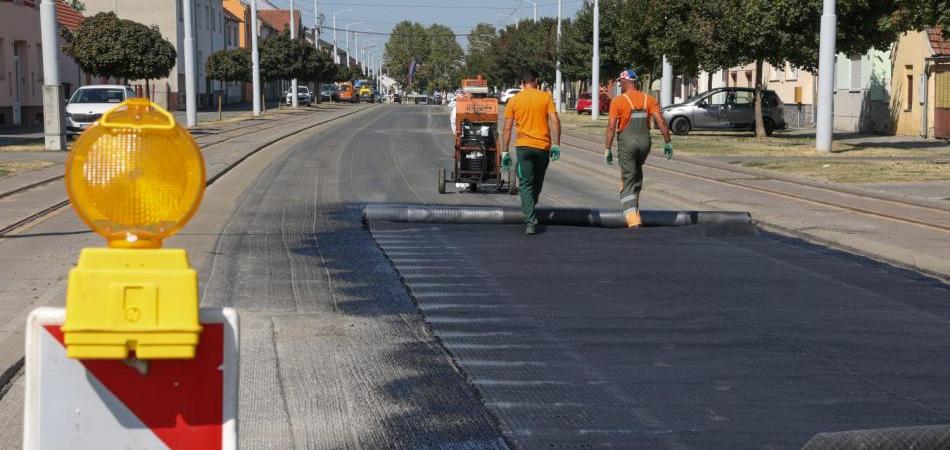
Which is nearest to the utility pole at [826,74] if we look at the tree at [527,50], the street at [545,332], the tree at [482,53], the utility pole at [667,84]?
the street at [545,332]

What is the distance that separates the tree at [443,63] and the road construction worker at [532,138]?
168 metres

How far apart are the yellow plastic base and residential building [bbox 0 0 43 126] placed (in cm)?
4416

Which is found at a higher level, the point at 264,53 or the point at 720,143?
the point at 264,53

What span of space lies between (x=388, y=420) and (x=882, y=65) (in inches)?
1540

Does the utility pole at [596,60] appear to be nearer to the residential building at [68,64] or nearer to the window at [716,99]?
the window at [716,99]

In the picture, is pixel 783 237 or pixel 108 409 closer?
pixel 108 409

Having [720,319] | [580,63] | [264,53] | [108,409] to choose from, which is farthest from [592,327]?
[264,53]

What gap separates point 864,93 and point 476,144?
29260mm

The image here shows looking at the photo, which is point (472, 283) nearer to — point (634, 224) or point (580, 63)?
point (634, 224)

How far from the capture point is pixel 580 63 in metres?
66.0

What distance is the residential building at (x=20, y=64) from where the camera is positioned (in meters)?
43.6

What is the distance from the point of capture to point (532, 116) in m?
12.5

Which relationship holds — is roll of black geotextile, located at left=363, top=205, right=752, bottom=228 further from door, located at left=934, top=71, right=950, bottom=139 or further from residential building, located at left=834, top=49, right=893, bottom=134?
residential building, located at left=834, top=49, right=893, bottom=134

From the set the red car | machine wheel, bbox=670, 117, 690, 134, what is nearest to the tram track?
machine wheel, bbox=670, 117, 690, 134
